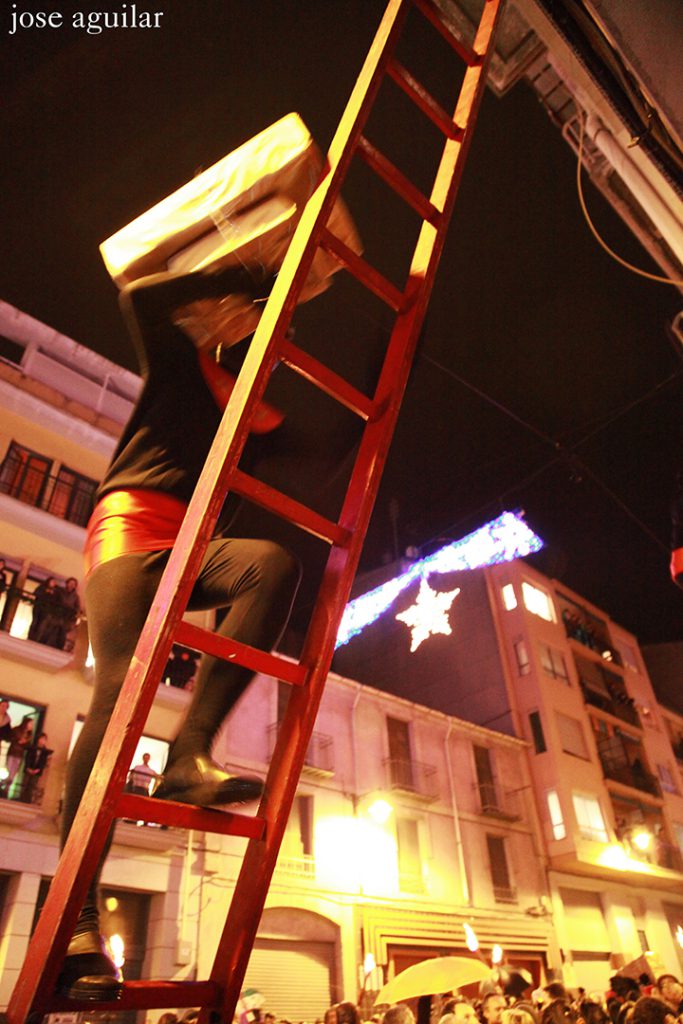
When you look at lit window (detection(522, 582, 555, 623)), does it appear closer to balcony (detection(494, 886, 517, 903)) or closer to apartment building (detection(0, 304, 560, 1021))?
apartment building (detection(0, 304, 560, 1021))

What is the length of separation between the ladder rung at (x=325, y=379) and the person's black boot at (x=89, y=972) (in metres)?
1.71

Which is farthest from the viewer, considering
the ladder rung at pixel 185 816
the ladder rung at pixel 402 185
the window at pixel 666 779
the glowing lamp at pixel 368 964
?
the window at pixel 666 779

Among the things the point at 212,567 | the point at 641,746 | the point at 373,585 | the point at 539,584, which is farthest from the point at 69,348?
the point at 641,746

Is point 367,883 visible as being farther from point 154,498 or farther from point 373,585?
point 154,498

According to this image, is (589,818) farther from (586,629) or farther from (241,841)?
(241,841)

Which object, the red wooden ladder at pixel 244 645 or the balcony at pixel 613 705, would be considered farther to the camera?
the balcony at pixel 613 705

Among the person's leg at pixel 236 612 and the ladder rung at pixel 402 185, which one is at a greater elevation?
the ladder rung at pixel 402 185

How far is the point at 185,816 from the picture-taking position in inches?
68.2

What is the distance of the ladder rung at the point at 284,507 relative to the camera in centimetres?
201

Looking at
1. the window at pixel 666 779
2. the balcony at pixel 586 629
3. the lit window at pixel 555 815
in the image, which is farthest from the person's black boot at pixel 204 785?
the window at pixel 666 779

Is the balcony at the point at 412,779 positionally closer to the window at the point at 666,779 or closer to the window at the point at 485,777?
the window at the point at 485,777

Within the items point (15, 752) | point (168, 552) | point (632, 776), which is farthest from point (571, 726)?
point (168, 552)

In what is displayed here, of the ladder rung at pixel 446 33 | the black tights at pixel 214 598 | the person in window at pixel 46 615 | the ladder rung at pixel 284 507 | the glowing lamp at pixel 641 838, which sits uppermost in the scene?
the person in window at pixel 46 615

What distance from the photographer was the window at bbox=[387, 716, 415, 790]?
58.5 ft
